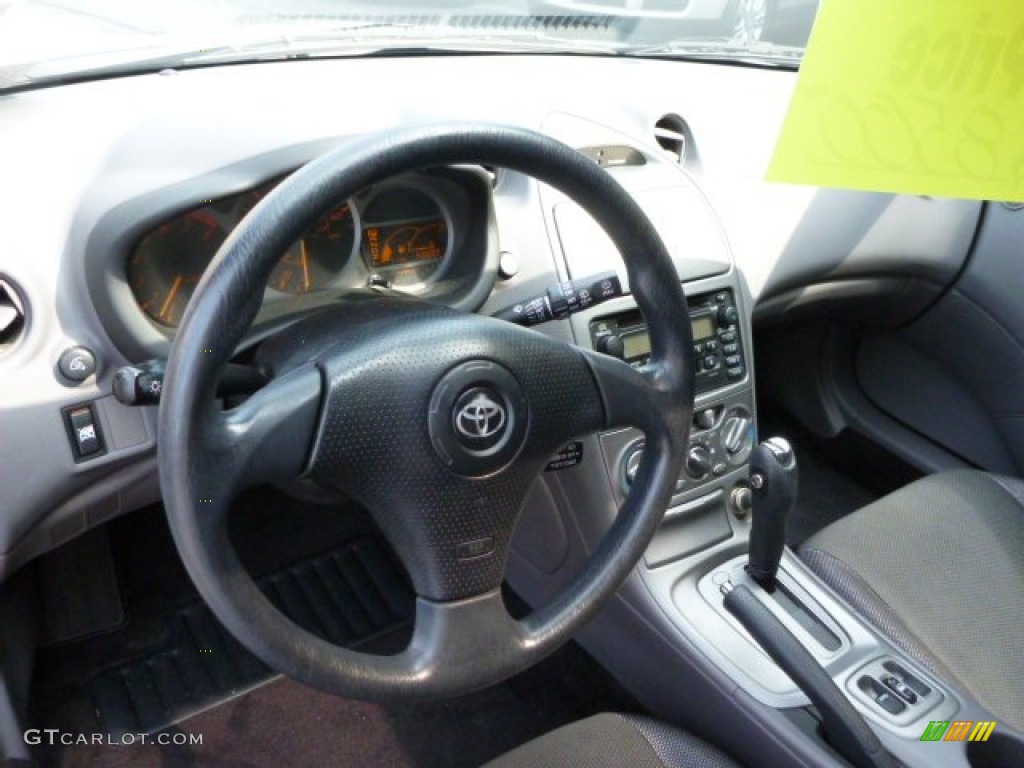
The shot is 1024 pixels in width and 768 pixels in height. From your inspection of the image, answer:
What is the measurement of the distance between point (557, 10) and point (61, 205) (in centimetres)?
84

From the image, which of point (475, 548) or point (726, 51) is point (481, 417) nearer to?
point (475, 548)

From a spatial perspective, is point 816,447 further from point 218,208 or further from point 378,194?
point 218,208

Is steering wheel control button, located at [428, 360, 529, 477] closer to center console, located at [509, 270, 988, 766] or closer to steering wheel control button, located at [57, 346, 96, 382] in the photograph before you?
center console, located at [509, 270, 988, 766]

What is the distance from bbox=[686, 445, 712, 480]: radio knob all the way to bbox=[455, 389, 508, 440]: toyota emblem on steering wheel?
54 cm

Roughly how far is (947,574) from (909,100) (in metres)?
0.88

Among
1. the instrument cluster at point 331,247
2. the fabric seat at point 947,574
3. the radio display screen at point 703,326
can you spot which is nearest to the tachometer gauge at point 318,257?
the instrument cluster at point 331,247

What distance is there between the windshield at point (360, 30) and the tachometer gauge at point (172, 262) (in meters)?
0.19

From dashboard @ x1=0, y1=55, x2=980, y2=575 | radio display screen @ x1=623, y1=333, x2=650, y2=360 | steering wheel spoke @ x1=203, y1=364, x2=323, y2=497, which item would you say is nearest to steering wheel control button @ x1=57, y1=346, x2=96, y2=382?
dashboard @ x1=0, y1=55, x2=980, y2=575

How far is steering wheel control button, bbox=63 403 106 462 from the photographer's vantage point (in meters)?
0.96

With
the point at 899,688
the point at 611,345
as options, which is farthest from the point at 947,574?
the point at 611,345

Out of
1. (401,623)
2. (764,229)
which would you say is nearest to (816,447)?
(764,229)

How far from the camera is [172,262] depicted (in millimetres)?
1011

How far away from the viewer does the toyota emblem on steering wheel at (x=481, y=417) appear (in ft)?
2.57

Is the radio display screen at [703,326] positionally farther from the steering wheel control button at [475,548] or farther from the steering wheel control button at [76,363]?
the steering wheel control button at [76,363]
